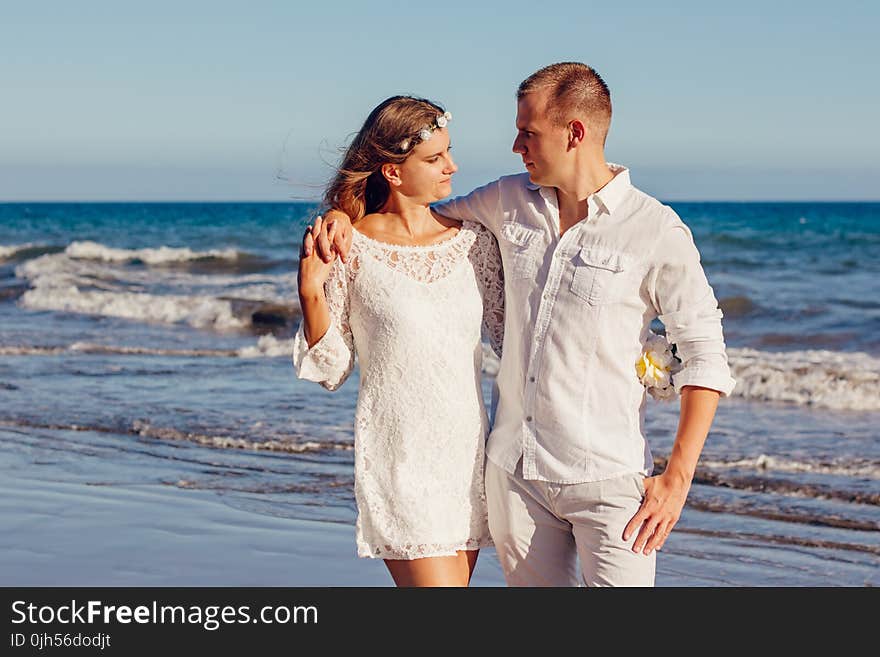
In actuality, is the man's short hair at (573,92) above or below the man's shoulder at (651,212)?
above

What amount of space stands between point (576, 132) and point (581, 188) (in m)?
0.16

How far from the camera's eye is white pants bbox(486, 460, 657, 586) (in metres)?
3.39

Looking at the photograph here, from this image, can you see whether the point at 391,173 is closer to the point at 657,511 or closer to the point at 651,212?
the point at 651,212

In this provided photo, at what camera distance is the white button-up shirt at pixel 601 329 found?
332cm

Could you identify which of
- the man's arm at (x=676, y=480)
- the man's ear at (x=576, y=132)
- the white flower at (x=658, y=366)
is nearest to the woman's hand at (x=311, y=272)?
the man's ear at (x=576, y=132)

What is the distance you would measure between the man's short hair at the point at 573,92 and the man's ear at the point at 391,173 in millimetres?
474

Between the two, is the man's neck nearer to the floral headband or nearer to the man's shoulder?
the man's shoulder

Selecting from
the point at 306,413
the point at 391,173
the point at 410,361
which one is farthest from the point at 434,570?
the point at 306,413

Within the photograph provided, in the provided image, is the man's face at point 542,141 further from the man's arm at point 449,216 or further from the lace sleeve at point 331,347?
the lace sleeve at point 331,347

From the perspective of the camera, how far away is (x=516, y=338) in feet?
11.7

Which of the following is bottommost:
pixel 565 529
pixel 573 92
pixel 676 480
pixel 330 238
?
pixel 565 529

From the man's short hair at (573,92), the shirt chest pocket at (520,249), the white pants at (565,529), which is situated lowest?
the white pants at (565,529)

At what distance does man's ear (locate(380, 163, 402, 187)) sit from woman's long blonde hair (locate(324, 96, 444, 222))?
2 centimetres

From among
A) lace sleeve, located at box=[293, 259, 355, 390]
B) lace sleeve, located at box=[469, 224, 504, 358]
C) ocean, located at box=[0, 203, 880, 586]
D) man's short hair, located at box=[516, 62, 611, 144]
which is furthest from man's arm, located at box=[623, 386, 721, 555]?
ocean, located at box=[0, 203, 880, 586]
